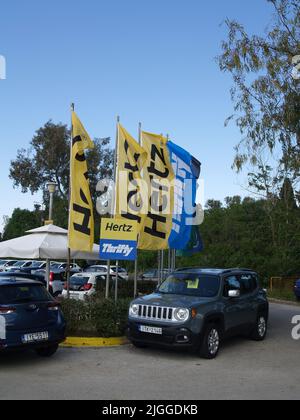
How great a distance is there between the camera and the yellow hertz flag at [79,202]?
12539 millimetres

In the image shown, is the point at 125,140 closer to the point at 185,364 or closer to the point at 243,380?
the point at 185,364

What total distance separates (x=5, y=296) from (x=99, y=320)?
3201mm

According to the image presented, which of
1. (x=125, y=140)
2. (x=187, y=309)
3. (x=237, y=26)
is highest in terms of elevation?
(x=237, y=26)

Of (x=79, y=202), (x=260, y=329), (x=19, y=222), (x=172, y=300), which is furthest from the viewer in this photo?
(x=19, y=222)

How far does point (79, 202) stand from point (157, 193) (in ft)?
9.69

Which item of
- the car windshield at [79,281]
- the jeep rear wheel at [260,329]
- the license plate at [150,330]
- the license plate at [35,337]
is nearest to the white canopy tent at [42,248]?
the car windshield at [79,281]

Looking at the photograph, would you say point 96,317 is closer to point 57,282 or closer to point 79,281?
point 79,281

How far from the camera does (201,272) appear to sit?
11156 mm

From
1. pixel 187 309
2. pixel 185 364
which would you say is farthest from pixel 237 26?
pixel 185 364

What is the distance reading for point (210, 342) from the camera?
9.88 metres

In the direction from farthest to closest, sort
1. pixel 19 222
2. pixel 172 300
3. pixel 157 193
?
pixel 19 222, pixel 157 193, pixel 172 300

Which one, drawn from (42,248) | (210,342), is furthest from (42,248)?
(210,342)

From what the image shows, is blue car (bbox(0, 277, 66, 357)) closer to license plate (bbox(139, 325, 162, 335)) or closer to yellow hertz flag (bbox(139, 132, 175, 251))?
license plate (bbox(139, 325, 162, 335))

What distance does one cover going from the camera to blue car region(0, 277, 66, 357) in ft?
27.0
